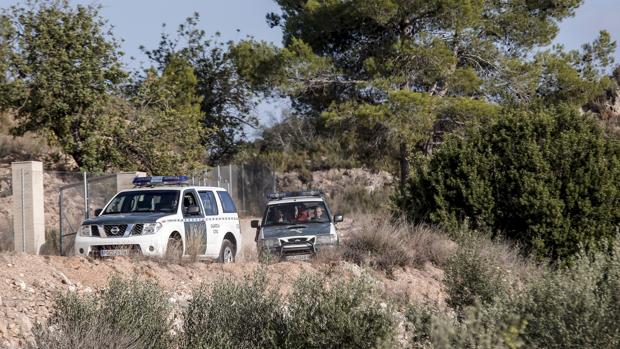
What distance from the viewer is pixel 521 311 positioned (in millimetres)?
9156

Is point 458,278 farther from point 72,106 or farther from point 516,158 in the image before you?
point 72,106

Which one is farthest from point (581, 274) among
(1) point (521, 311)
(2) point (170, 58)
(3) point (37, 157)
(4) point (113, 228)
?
(2) point (170, 58)

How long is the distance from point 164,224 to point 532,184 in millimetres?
8897

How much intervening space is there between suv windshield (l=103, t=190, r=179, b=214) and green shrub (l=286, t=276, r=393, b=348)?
8.65m

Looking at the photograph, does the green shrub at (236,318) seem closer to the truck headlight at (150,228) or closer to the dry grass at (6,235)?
the truck headlight at (150,228)

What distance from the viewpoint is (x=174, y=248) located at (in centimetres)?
1755

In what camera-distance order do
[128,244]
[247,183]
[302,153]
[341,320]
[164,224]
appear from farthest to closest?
[302,153] → [247,183] → [164,224] → [128,244] → [341,320]

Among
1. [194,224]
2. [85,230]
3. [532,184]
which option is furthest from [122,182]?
[532,184]

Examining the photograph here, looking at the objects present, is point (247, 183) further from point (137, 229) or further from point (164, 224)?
point (137, 229)

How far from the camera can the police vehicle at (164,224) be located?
683 inches

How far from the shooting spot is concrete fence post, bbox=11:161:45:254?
1841 centimetres

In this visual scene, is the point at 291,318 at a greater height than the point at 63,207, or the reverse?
the point at 63,207

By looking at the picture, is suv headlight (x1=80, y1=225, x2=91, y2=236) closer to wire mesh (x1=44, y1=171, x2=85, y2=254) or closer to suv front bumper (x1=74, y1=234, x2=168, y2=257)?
suv front bumper (x1=74, y1=234, x2=168, y2=257)

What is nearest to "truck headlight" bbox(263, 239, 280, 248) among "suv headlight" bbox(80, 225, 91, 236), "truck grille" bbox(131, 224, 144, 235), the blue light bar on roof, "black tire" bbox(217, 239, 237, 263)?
"black tire" bbox(217, 239, 237, 263)
